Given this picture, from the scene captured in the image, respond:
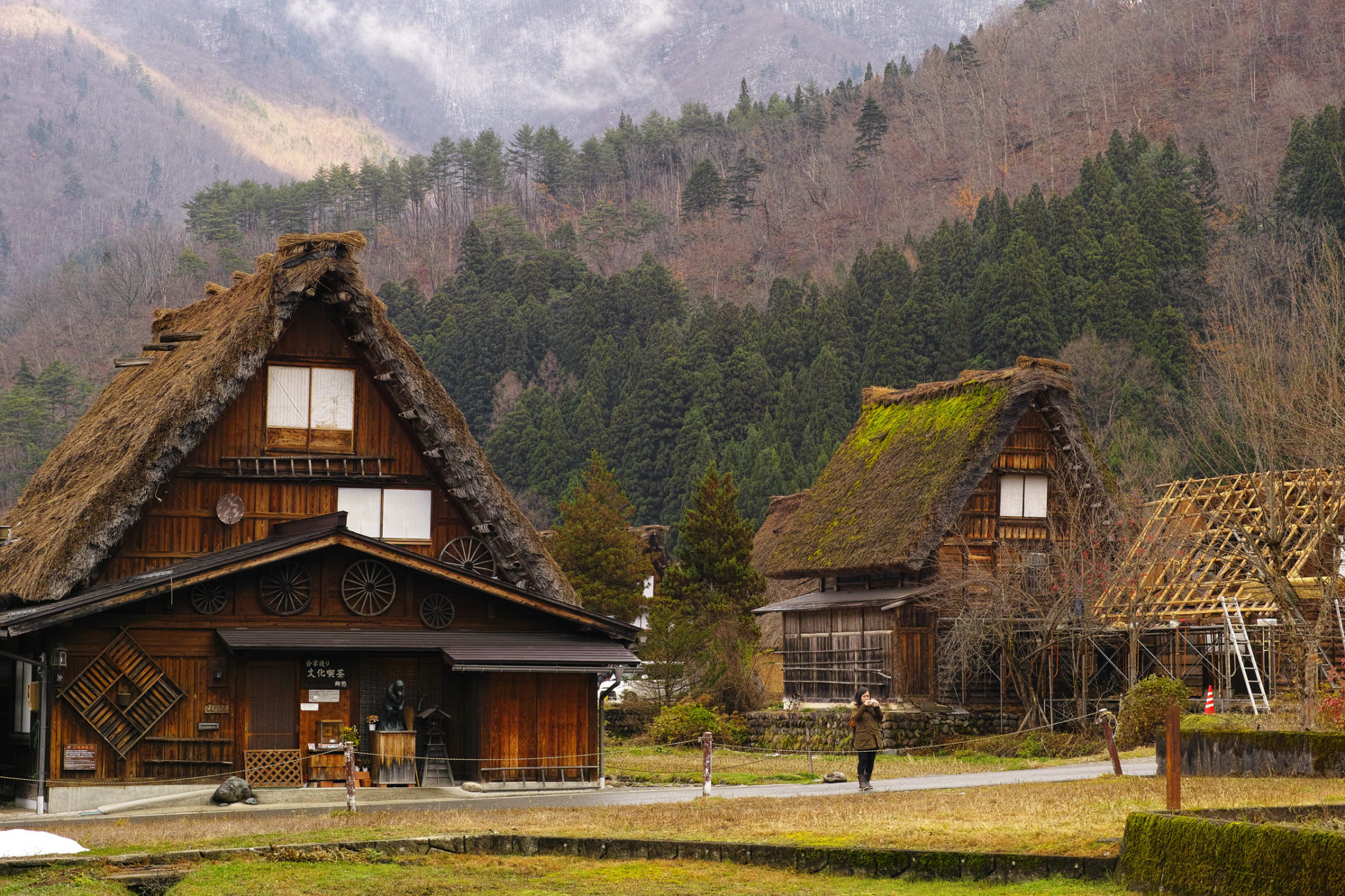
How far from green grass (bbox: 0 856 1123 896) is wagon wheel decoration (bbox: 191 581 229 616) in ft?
34.6

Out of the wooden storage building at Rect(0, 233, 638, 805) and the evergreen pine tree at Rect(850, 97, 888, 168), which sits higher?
the evergreen pine tree at Rect(850, 97, 888, 168)

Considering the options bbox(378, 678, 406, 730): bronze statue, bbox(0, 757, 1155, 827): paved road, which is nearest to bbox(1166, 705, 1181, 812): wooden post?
bbox(0, 757, 1155, 827): paved road

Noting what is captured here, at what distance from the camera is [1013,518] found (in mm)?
37656

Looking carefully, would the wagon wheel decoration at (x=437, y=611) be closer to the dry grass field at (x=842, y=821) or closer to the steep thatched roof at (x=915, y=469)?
the dry grass field at (x=842, y=821)

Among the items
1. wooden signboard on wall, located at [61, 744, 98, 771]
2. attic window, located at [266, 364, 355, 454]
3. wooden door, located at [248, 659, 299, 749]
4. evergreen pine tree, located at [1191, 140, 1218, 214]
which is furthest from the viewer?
evergreen pine tree, located at [1191, 140, 1218, 214]

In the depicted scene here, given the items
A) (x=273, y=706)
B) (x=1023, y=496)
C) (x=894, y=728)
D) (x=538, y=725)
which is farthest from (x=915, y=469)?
(x=273, y=706)

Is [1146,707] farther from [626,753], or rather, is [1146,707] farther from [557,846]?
[557,846]

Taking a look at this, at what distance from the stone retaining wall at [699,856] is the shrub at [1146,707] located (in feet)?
48.0

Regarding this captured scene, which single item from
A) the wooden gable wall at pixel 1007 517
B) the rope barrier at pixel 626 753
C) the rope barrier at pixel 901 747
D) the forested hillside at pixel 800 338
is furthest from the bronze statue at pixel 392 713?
the forested hillside at pixel 800 338

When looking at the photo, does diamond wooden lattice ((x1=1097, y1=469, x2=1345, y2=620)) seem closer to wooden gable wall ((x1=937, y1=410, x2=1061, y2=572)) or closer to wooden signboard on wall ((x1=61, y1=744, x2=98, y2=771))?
wooden gable wall ((x1=937, y1=410, x2=1061, y2=572))

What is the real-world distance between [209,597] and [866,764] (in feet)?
35.3

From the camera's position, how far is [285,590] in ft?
81.8

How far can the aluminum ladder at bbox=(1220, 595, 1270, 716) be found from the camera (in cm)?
3066

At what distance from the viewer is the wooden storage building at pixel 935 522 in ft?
119
